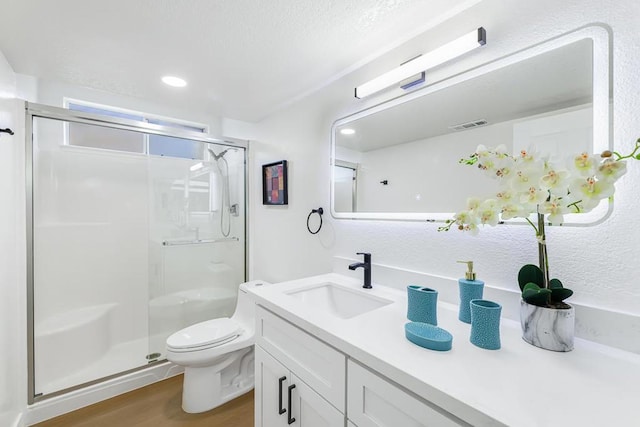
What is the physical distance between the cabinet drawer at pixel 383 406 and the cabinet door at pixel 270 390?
1.19 ft

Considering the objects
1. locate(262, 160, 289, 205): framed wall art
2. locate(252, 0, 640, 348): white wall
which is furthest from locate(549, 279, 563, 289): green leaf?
locate(262, 160, 289, 205): framed wall art

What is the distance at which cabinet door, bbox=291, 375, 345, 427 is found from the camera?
835 millimetres

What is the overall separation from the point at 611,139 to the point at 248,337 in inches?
81.9

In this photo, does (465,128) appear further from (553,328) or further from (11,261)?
(11,261)

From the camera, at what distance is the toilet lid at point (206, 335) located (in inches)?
67.0

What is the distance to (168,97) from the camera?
2.11m

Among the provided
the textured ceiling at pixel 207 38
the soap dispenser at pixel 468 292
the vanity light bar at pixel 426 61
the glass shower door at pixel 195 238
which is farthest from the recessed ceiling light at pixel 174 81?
the soap dispenser at pixel 468 292

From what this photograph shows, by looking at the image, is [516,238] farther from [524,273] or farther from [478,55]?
[478,55]

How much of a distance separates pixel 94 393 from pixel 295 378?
182cm

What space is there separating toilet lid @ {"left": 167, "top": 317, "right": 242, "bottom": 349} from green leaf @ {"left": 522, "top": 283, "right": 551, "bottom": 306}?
5.66ft

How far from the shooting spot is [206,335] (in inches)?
71.2

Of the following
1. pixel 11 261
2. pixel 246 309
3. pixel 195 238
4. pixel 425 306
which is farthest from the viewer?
pixel 195 238

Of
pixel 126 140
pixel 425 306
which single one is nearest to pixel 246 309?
pixel 425 306

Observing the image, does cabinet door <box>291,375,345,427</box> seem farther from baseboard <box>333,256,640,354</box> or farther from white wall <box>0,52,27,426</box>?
white wall <box>0,52,27,426</box>
